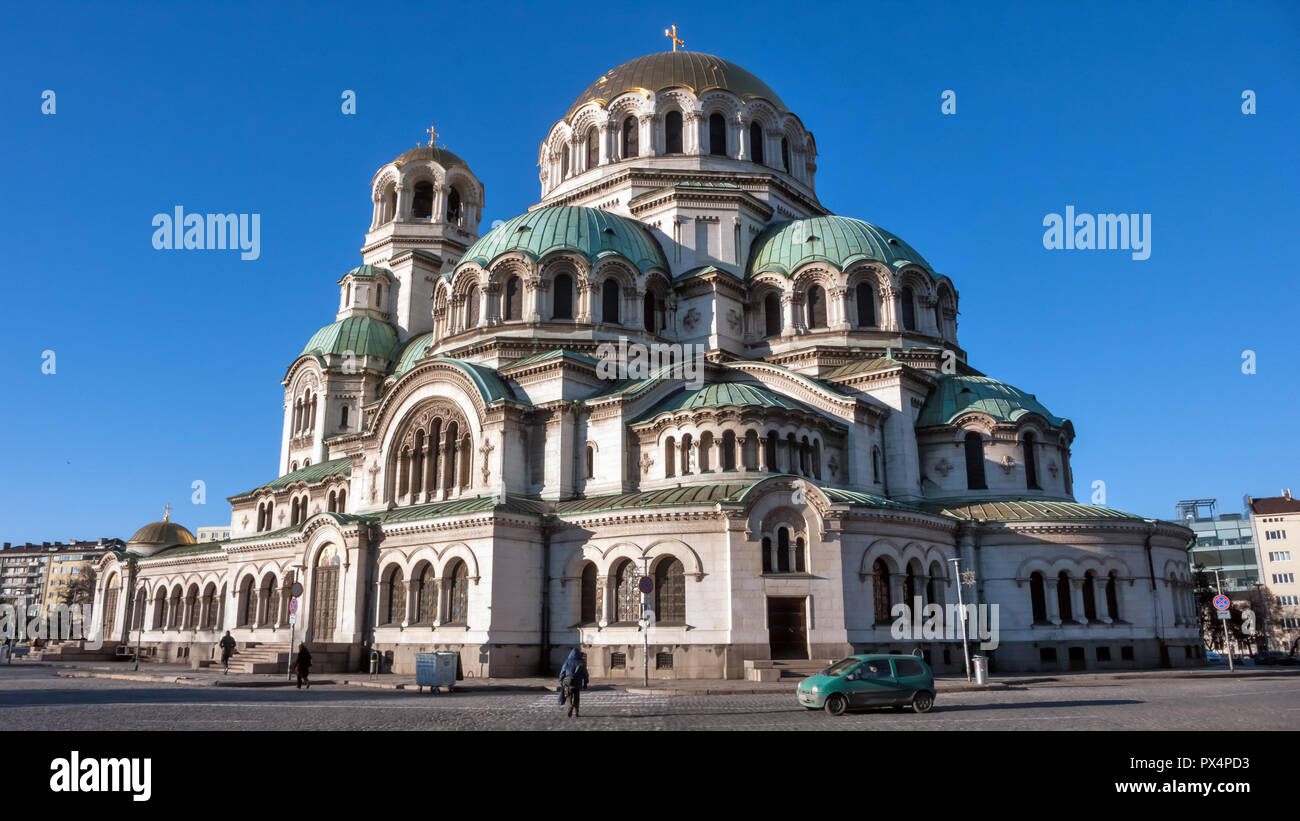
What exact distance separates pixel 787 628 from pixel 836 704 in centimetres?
1268

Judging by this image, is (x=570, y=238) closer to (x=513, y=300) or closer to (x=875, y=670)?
(x=513, y=300)

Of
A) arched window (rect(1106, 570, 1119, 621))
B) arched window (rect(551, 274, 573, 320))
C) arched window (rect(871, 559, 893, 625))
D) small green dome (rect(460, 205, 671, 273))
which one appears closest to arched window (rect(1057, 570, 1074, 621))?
arched window (rect(1106, 570, 1119, 621))

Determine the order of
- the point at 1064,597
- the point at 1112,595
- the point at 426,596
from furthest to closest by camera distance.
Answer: the point at 1112,595 < the point at 1064,597 < the point at 426,596

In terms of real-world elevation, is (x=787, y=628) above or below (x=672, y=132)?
below

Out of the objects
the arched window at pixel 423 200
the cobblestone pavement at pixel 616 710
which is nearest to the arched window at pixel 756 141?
the arched window at pixel 423 200

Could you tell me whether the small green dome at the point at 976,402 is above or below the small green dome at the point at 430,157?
below

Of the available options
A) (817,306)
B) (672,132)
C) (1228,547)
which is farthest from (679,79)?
(1228,547)

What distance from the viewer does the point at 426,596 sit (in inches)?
1416

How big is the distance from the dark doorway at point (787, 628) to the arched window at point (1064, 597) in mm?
12493

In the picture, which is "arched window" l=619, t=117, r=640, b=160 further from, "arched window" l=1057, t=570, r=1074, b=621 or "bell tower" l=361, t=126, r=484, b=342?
"arched window" l=1057, t=570, r=1074, b=621

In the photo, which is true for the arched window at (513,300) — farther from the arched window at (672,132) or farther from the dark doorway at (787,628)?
the dark doorway at (787,628)

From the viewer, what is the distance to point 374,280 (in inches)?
2237

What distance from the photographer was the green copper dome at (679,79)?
164 ft
